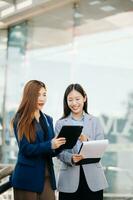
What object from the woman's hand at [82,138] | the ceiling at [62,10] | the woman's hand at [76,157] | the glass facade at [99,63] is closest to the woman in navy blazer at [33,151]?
the woman's hand at [76,157]

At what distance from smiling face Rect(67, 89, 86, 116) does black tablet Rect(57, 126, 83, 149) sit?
329 mm

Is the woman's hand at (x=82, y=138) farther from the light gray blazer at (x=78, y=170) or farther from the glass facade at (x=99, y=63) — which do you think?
the glass facade at (x=99, y=63)

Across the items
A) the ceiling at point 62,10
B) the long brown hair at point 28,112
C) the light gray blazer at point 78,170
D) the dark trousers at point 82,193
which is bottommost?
the dark trousers at point 82,193

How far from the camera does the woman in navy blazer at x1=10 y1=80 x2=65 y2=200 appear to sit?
2.61 meters

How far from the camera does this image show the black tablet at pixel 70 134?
8.52ft

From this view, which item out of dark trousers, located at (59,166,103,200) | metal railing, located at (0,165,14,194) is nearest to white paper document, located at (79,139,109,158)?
dark trousers, located at (59,166,103,200)

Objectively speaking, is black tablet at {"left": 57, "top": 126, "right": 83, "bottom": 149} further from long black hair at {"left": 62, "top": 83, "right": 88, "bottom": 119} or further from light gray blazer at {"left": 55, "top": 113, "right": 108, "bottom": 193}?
long black hair at {"left": 62, "top": 83, "right": 88, "bottom": 119}

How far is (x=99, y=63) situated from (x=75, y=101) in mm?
3194

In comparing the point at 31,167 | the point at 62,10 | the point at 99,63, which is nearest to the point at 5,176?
the point at 31,167

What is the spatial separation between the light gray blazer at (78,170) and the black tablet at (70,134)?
19 centimetres

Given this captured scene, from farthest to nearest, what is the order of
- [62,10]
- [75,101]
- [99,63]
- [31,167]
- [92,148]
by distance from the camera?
[62,10]
[99,63]
[75,101]
[92,148]
[31,167]

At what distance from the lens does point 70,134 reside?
263 centimetres

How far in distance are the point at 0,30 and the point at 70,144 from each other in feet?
23.1

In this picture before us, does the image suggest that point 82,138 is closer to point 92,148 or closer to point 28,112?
point 92,148
